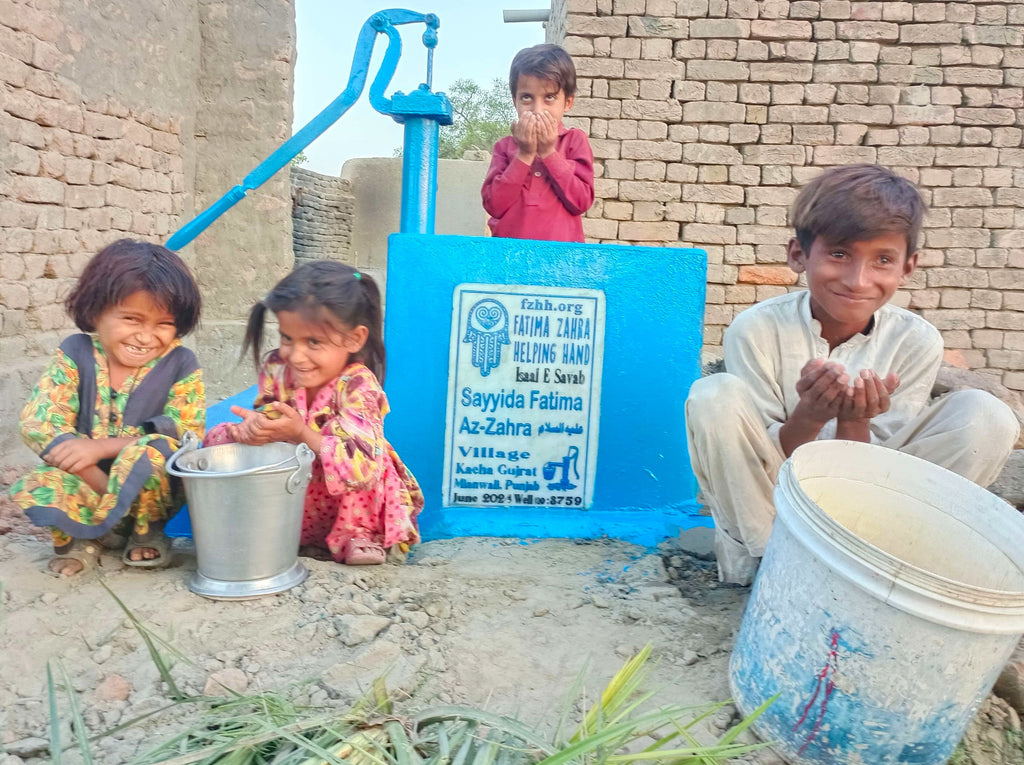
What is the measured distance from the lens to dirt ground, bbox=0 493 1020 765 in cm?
143

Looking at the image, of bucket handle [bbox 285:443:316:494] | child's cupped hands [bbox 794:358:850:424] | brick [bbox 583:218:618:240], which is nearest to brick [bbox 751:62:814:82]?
brick [bbox 583:218:618:240]

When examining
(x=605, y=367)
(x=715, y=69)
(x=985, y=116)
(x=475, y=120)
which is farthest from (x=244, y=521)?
(x=475, y=120)

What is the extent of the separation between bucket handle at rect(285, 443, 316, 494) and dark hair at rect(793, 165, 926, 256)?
147cm

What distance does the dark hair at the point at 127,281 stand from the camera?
1.98 meters

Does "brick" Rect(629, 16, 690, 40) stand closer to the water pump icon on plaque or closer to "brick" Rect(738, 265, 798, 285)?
"brick" Rect(738, 265, 798, 285)

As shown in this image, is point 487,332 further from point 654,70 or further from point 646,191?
point 654,70

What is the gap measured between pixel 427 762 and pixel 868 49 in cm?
607

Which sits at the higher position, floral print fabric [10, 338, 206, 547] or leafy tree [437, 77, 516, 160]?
leafy tree [437, 77, 516, 160]

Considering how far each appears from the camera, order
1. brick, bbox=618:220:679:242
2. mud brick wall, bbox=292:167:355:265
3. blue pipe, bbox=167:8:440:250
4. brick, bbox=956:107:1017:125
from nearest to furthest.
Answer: blue pipe, bbox=167:8:440:250 → brick, bbox=956:107:1017:125 → brick, bbox=618:220:679:242 → mud brick wall, bbox=292:167:355:265

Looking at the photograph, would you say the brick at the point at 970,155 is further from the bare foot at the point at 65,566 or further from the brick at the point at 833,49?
the bare foot at the point at 65,566

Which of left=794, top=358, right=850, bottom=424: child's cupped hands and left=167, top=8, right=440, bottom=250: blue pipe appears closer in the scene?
left=794, top=358, right=850, bottom=424: child's cupped hands

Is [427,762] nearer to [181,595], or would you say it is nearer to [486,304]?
[181,595]

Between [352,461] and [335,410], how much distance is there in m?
0.24

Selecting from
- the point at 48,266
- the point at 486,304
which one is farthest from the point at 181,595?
the point at 48,266
